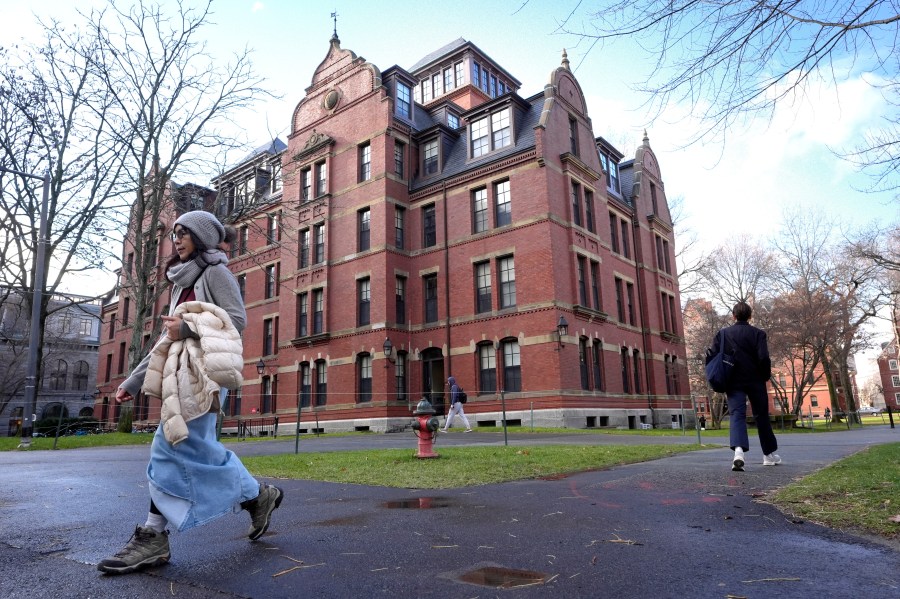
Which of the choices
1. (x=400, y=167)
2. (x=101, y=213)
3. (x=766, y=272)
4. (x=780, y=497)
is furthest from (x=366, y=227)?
(x=766, y=272)

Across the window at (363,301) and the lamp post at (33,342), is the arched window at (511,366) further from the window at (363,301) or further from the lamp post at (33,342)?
the lamp post at (33,342)

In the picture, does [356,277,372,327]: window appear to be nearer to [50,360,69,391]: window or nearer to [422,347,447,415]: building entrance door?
[422,347,447,415]: building entrance door

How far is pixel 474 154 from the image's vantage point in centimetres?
2583

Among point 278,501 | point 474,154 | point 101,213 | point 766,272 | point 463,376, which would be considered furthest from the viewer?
point 766,272

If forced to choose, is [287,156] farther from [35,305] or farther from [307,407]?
[35,305]

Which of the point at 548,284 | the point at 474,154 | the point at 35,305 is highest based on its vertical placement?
the point at 474,154

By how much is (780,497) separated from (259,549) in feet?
13.0

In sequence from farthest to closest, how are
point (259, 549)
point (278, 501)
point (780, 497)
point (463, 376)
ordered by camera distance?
point (463, 376) < point (780, 497) < point (278, 501) < point (259, 549)

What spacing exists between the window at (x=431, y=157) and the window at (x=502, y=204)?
13.5 feet

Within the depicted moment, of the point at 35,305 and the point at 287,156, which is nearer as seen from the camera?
the point at 35,305

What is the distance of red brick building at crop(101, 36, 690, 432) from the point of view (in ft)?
74.1

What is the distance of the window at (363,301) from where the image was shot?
25844mm

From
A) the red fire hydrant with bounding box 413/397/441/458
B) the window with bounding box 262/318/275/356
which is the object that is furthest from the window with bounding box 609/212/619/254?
the red fire hydrant with bounding box 413/397/441/458

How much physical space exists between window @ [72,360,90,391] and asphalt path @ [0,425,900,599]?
65172mm
